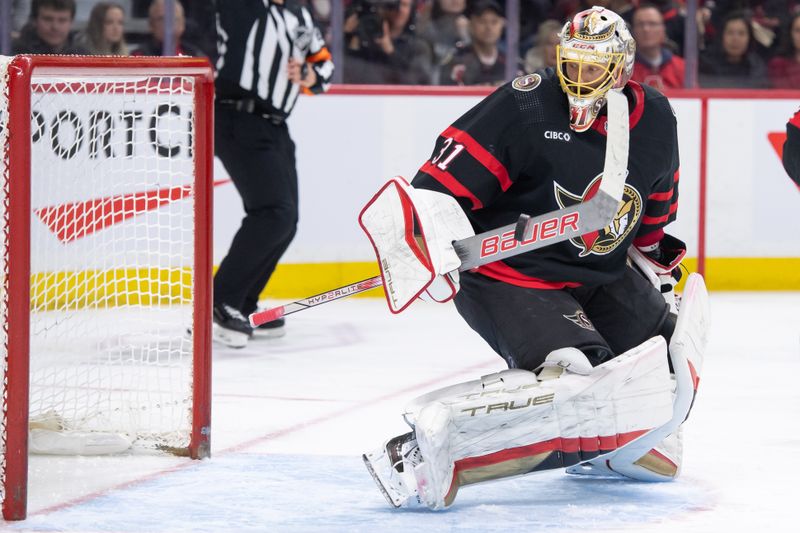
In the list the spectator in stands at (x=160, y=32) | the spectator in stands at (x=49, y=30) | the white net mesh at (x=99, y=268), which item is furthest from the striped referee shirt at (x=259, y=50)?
the spectator in stands at (x=49, y=30)

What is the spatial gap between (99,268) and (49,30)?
154cm

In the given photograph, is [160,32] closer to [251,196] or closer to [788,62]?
[251,196]

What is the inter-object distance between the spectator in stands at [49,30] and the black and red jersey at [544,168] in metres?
3.11

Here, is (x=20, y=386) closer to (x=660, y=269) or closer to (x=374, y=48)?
(x=660, y=269)

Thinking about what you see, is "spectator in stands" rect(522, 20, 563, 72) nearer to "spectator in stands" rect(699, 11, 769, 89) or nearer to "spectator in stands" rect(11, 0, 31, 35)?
"spectator in stands" rect(699, 11, 769, 89)

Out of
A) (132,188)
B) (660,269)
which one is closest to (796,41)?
(132,188)

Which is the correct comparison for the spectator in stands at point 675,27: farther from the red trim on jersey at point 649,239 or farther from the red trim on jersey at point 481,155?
the red trim on jersey at point 481,155

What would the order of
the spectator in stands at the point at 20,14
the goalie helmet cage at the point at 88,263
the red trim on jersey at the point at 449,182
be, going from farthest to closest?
the spectator in stands at the point at 20,14 → the red trim on jersey at the point at 449,182 → the goalie helmet cage at the point at 88,263

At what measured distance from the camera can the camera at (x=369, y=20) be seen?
5664 millimetres

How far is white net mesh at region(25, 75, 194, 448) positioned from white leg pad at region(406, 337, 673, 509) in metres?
0.72

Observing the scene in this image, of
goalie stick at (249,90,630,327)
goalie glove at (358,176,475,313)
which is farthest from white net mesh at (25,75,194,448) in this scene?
goalie stick at (249,90,630,327)

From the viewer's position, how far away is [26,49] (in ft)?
17.2

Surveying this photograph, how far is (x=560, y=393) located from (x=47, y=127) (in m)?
1.31

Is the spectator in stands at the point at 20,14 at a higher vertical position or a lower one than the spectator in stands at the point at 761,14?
lower
